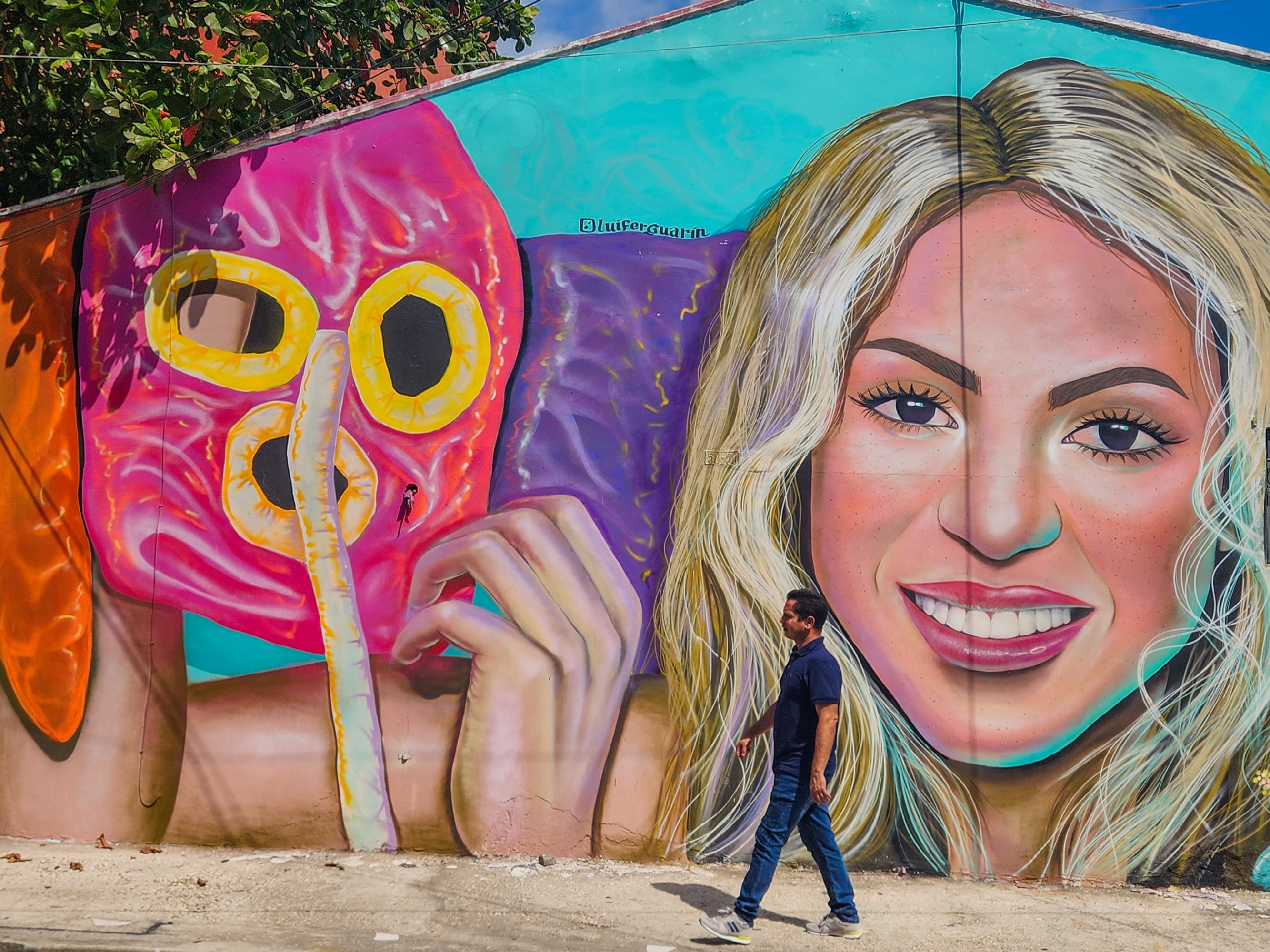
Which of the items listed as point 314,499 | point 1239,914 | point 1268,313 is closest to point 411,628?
point 314,499

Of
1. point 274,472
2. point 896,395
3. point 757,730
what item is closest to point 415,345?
point 274,472

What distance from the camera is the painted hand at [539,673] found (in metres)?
5.48

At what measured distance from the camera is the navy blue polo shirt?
443 centimetres

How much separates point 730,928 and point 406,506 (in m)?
2.75

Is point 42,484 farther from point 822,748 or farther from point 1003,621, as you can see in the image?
point 1003,621

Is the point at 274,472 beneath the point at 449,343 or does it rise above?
beneath

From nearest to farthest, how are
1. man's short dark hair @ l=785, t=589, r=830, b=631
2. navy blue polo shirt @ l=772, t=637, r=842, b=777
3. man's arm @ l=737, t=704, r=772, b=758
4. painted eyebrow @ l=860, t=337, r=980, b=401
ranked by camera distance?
navy blue polo shirt @ l=772, t=637, r=842, b=777, man's short dark hair @ l=785, t=589, r=830, b=631, man's arm @ l=737, t=704, r=772, b=758, painted eyebrow @ l=860, t=337, r=980, b=401

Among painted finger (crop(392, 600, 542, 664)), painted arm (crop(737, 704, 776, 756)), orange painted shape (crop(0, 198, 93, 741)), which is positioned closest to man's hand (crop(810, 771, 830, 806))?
painted arm (crop(737, 704, 776, 756))

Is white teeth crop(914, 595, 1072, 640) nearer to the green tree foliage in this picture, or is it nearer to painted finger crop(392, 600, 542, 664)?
painted finger crop(392, 600, 542, 664)

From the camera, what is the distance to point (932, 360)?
Answer: 541cm

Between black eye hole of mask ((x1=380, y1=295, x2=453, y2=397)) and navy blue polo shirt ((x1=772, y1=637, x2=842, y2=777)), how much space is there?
256 centimetres

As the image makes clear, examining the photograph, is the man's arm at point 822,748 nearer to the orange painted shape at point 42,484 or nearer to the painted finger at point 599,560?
the painted finger at point 599,560

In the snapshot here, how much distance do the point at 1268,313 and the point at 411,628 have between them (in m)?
4.78

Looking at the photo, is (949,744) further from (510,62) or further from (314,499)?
(510,62)
